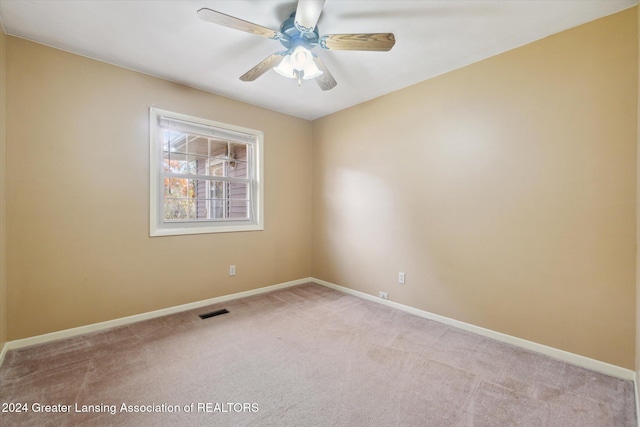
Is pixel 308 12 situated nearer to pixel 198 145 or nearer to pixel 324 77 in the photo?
pixel 324 77

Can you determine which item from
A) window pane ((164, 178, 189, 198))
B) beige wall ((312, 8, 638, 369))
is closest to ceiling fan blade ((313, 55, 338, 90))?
beige wall ((312, 8, 638, 369))

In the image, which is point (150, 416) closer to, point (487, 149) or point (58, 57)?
point (58, 57)

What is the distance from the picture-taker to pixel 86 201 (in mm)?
2572

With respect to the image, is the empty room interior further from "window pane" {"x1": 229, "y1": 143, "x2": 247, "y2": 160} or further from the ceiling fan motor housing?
"window pane" {"x1": 229, "y1": 143, "x2": 247, "y2": 160}

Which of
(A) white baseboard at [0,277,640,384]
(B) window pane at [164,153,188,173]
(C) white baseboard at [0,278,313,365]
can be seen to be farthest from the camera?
(B) window pane at [164,153,188,173]

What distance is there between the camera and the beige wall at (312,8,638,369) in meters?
1.98

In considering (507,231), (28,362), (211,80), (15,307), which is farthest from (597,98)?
(15,307)

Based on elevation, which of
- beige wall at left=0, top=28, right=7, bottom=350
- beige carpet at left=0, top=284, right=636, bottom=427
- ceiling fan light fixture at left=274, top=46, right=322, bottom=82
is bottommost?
beige carpet at left=0, top=284, right=636, bottom=427

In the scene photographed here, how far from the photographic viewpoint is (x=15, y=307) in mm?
2279

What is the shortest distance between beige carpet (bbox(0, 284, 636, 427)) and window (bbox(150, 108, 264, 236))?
121 centimetres

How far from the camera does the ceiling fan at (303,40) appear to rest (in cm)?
165

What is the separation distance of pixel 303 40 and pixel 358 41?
1.38ft

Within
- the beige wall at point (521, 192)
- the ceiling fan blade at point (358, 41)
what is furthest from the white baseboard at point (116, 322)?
the ceiling fan blade at point (358, 41)

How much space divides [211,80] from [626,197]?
12.3ft
